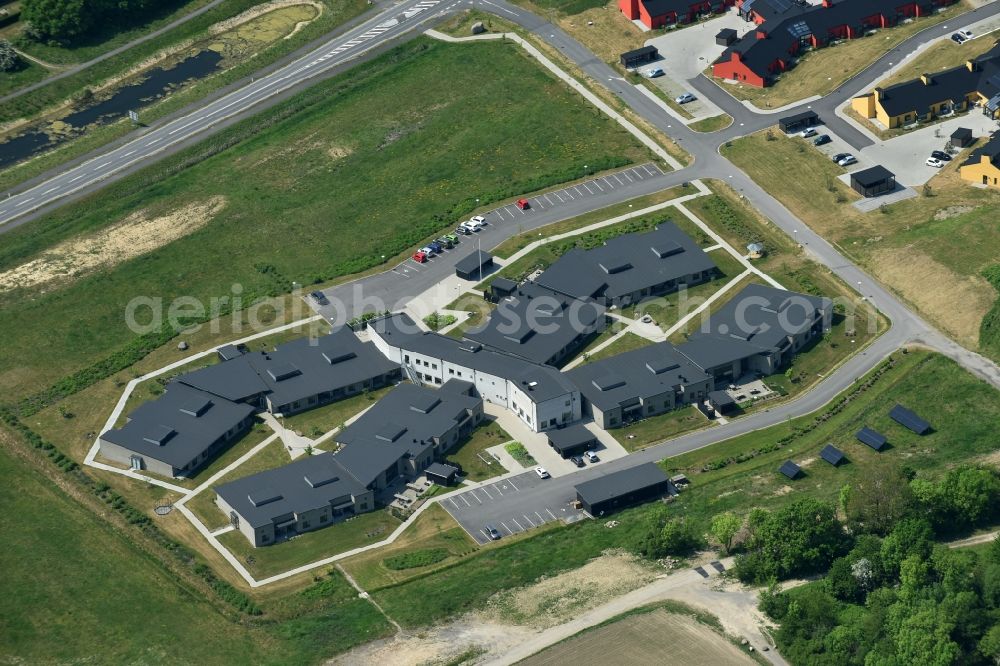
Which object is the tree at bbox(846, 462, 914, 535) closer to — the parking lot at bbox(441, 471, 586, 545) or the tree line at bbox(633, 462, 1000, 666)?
the tree line at bbox(633, 462, 1000, 666)

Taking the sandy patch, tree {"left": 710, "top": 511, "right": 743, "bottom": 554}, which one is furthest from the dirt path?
tree {"left": 710, "top": 511, "right": 743, "bottom": 554}

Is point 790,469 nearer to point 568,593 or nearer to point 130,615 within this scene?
point 568,593

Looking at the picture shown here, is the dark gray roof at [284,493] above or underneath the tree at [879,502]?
above

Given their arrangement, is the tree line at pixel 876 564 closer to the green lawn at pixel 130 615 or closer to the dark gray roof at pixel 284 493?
the green lawn at pixel 130 615

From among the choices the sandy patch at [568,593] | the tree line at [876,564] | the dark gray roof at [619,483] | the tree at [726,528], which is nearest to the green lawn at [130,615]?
the sandy patch at [568,593]

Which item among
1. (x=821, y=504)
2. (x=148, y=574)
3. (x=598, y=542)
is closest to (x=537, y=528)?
(x=598, y=542)

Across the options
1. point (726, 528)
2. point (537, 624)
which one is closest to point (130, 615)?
point (537, 624)
